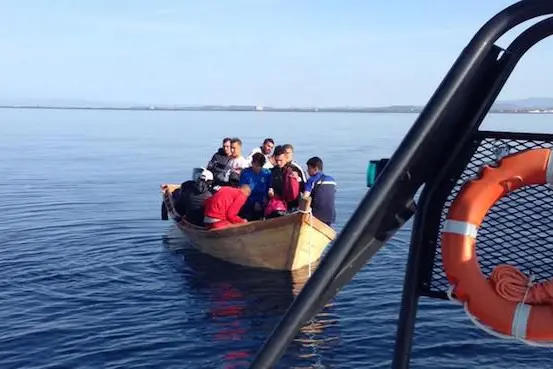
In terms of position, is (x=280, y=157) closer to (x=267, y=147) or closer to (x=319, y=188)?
(x=319, y=188)

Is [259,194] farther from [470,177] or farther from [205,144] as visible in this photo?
[205,144]

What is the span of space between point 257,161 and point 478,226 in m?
10.6

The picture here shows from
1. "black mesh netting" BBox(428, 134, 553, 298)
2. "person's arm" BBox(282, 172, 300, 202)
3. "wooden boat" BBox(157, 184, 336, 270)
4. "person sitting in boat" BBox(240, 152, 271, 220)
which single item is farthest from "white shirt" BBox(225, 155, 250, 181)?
"black mesh netting" BBox(428, 134, 553, 298)

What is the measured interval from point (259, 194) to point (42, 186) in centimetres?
1605

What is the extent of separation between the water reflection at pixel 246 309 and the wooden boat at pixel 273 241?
8.4 inches

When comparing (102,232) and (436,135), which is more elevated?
(436,135)

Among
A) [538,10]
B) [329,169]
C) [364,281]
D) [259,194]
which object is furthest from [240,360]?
[329,169]

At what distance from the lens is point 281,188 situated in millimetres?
12875

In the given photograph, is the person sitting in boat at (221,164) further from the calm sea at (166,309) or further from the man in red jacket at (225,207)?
the calm sea at (166,309)

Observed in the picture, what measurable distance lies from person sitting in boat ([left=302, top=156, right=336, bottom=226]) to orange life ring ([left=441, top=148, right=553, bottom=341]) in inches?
395

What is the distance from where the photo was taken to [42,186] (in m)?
26.7

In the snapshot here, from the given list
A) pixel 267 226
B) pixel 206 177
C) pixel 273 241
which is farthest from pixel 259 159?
pixel 206 177

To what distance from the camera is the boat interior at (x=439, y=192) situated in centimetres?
202

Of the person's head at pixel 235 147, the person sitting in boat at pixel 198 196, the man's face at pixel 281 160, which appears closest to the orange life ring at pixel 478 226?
the man's face at pixel 281 160
